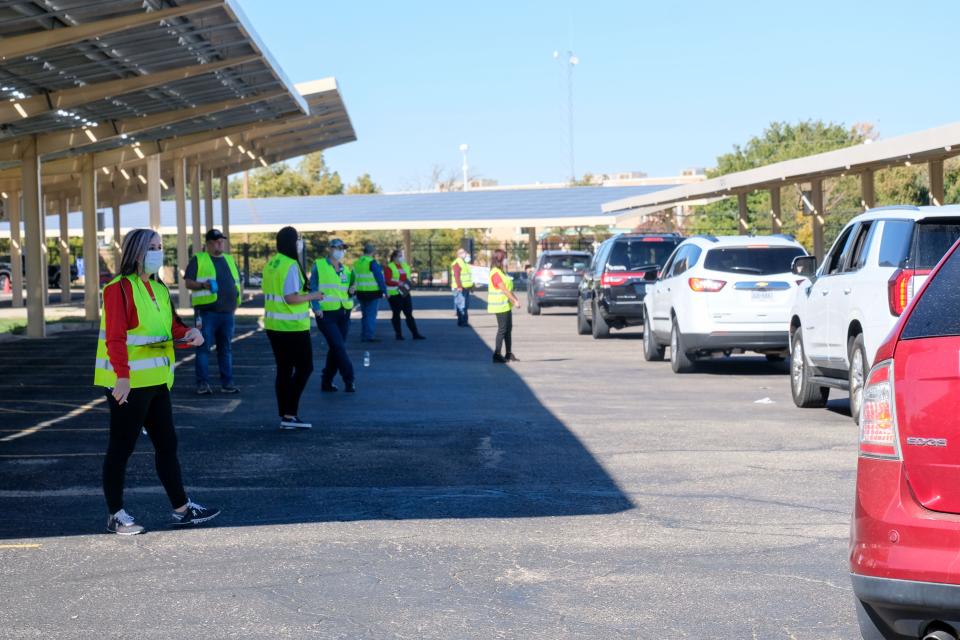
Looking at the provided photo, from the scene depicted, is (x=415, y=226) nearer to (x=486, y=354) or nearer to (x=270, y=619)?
(x=486, y=354)

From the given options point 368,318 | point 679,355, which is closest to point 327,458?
point 679,355

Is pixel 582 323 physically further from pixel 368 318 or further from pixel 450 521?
pixel 450 521

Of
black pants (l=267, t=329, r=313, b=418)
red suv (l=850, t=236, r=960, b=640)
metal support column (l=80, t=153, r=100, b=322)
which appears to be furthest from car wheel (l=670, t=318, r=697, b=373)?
metal support column (l=80, t=153, r=100, b=322)

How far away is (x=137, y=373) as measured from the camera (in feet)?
28.4

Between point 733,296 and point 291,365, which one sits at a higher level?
point 733,296

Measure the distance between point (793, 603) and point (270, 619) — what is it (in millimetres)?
2366

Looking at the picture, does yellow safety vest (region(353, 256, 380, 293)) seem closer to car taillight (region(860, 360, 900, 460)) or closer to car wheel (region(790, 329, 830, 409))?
car wheel (region(790, 329, 830, 409))

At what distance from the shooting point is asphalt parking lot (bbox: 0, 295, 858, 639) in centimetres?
650

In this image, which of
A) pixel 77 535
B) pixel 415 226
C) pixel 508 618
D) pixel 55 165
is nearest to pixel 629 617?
pixel 508 618

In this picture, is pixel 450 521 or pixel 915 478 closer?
pixel 915 478

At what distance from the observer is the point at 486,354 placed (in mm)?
23703

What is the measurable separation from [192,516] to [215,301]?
8.10 meters

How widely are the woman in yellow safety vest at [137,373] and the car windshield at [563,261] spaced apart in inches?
1156

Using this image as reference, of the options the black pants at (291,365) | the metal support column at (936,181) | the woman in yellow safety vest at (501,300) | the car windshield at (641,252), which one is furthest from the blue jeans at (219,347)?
the metal support column at (936,181)
